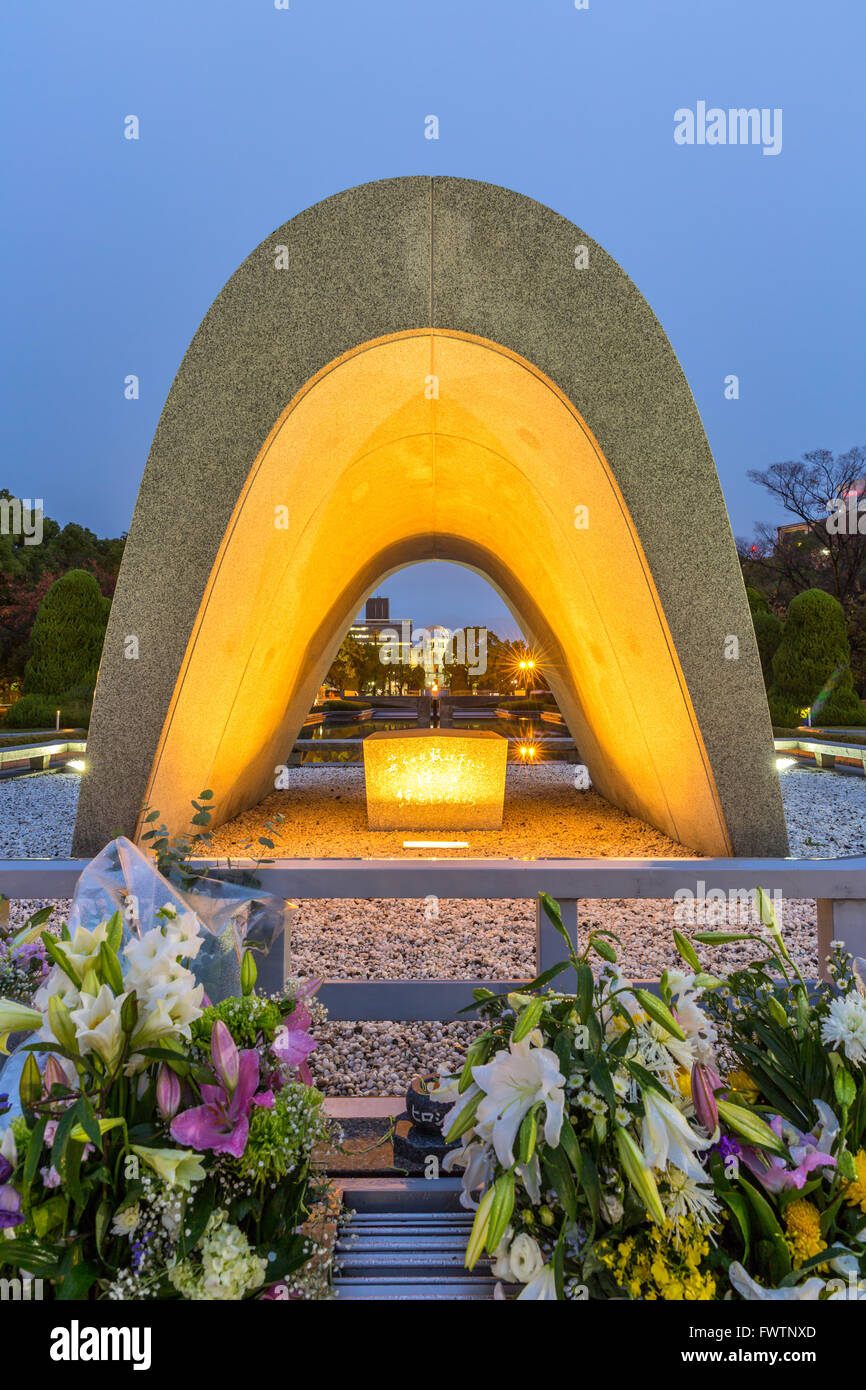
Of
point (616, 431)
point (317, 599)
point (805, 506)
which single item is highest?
point (805, 506)

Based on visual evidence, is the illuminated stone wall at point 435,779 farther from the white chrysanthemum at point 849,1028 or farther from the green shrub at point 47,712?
the green shrub at point 47,712

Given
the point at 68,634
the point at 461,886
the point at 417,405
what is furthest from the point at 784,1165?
the point at 68,634

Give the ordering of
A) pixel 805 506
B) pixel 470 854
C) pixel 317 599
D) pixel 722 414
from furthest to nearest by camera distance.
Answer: pixel 722 414 < pixel 805 506 < pixel 317 599 < pixel 470 854

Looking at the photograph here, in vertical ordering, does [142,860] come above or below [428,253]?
below

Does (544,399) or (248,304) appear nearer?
(248,304)

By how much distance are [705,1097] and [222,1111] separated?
62 centimetres

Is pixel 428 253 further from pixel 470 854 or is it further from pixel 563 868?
pixel 470 854

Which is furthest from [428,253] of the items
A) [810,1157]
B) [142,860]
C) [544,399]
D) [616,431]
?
[810,1157]

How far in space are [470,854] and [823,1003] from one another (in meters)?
6.32

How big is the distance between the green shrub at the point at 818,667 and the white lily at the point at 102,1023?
72.8 ft

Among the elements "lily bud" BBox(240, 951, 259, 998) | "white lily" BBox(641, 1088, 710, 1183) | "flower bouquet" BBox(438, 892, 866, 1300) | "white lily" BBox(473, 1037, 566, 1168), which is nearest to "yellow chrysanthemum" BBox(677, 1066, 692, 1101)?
"flower bouquet" BBox(438, 892, 866, 1300)

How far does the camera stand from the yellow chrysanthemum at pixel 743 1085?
47.4 inches

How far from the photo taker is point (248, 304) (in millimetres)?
5348

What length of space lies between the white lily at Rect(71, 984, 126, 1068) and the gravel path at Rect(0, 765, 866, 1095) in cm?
165
